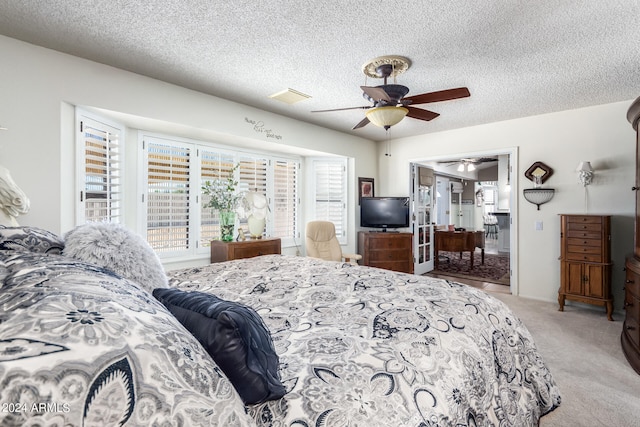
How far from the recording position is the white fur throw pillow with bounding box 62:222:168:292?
1.10 meters

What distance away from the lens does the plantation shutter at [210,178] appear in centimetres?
402

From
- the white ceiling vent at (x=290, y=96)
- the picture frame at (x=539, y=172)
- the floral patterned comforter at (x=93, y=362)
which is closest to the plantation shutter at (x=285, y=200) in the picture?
the white ceiling vent at (x=290, y=96)

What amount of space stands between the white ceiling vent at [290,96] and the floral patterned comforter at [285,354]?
6.71 feet

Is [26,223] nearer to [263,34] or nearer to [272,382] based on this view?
[263,34]

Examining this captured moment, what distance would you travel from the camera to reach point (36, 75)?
2.38 m

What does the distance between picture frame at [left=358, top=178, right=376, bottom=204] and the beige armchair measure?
115 centimetres

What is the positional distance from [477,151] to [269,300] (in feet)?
14.3

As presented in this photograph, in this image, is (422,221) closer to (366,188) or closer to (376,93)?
(366,188)

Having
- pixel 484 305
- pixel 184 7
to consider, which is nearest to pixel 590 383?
pixel 484 305

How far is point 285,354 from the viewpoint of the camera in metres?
1.02

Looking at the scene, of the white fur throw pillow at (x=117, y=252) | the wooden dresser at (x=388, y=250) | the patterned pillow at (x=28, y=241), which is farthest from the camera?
the wooden dresser at (x=388, y=250)

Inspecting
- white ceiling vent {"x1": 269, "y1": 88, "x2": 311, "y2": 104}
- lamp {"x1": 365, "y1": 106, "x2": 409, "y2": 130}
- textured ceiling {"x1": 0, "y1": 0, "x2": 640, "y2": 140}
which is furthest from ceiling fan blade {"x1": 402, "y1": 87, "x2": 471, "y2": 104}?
white ceiling vent {"x1": 269, "y1": 88, "x2": 311, "y2": 104}

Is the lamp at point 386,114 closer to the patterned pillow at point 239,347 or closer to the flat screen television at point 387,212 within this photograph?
the patterned pillow at point 239,347

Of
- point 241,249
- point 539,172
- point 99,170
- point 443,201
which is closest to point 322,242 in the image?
point 241,249
